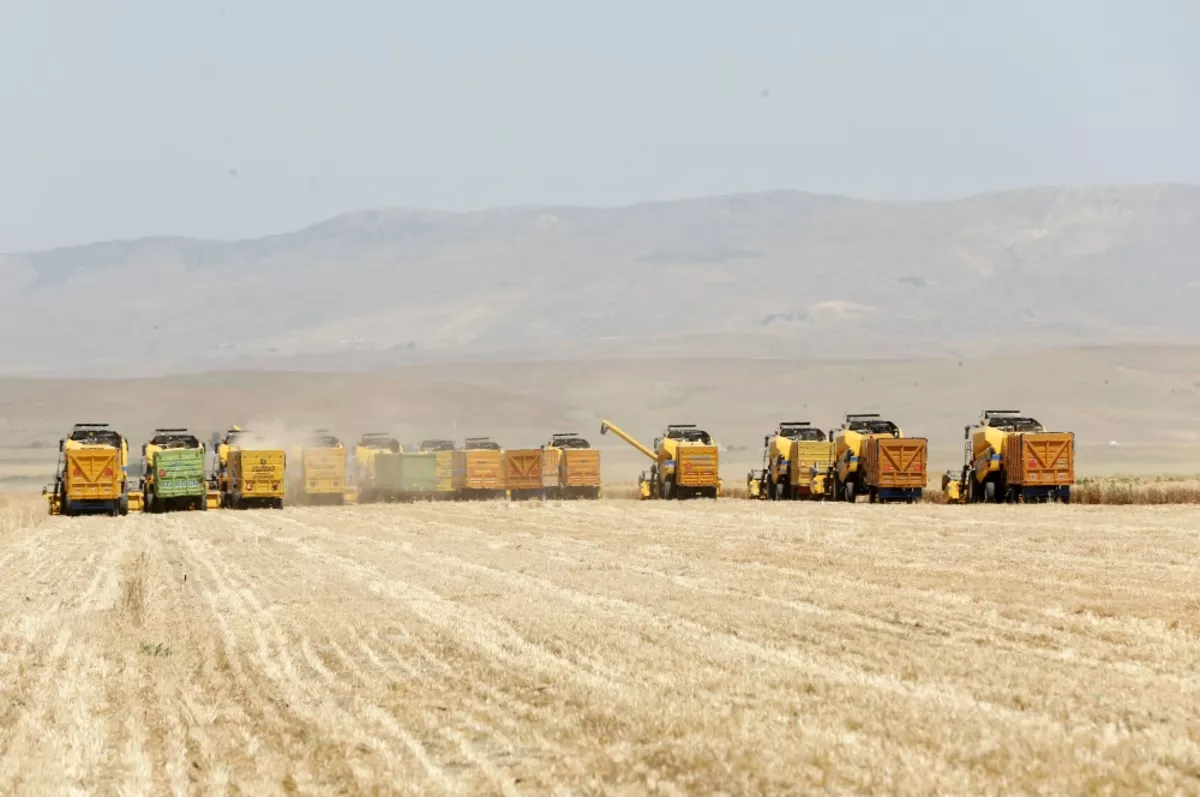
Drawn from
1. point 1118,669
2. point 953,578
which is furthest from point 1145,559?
point 1118,669

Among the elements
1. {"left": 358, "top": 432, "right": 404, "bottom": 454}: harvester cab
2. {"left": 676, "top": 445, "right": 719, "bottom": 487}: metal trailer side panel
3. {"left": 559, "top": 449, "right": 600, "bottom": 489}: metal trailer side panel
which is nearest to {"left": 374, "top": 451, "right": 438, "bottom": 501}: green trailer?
{"left": 358, "top": 432, "right": 404, "bottom": 454}: harvester cab

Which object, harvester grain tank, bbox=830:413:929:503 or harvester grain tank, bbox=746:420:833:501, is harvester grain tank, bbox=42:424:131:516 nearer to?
harvester grain tank, bbox=746:420:833:501

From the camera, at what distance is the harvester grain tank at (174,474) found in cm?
5866

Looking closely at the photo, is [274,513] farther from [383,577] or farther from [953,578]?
[953,578]

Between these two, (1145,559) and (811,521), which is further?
(811,521)

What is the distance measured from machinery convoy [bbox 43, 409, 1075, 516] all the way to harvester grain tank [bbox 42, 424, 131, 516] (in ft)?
0.15

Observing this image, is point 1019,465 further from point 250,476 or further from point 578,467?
point 250,476

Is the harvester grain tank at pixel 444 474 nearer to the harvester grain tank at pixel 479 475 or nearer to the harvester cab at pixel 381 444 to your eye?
the harvester grain tank at pixel 479 475

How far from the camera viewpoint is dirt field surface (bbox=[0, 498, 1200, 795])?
474 inches

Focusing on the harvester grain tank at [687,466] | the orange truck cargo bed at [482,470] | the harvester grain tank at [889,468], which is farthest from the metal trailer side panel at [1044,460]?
the orange truck cargo bed at [482,470]

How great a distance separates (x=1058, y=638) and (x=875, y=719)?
17.6 ft

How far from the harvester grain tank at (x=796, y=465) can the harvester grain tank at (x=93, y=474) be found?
23690 mm

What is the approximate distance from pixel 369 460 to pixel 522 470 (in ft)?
23.4

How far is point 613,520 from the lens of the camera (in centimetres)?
4591
